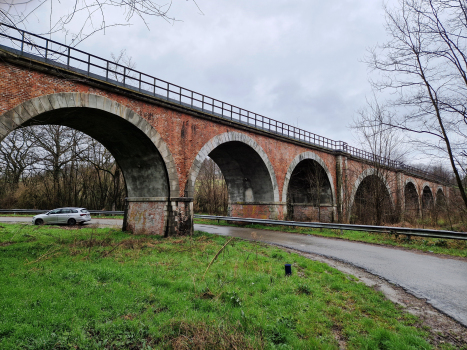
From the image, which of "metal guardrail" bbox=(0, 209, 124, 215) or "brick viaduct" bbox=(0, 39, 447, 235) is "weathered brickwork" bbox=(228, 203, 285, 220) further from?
"metal guardrail" bbox=(0, 209, 124, 215)

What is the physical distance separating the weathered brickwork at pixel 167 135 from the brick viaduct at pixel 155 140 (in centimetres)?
3

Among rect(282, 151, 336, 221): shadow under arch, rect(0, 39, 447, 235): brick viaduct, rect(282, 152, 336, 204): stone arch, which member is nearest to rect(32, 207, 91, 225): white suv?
rect(0, 39, 447, 235): brick viaduct

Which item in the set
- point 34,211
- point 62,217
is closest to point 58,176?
point 34,211

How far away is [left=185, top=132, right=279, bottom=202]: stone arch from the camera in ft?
57.9

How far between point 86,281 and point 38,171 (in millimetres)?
26222

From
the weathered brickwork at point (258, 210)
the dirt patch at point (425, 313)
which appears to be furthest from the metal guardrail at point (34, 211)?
the dirt patch at point (425, 313)

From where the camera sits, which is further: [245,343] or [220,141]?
[220,141]

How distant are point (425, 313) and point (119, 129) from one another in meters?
12.2

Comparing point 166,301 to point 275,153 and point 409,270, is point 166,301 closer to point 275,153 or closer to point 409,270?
point 409,270

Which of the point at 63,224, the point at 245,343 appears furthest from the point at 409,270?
the point at 63,224

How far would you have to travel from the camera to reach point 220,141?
15.7 meters

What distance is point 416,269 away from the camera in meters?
7.12

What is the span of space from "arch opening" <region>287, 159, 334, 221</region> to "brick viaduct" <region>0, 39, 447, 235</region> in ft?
6.01

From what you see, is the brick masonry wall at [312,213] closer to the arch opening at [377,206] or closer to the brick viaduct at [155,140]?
the arch opening at [377,206]
